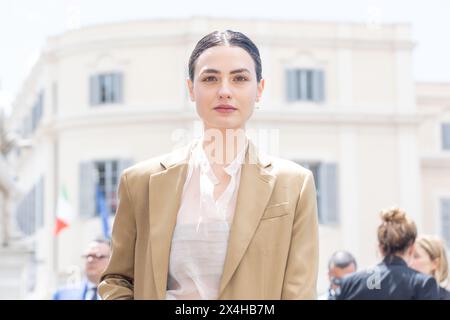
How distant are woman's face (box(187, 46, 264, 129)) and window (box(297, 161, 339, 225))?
24973 millimetres

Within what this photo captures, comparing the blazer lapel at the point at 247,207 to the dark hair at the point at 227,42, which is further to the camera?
the dark hair at the point at 227,42

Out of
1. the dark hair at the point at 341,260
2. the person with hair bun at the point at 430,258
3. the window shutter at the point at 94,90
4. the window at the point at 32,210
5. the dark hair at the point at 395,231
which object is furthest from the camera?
the window at the point at 32,210

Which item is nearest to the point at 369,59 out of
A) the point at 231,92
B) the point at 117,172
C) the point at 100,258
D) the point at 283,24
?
the point at 283,24

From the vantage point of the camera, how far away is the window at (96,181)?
26984 millimetres

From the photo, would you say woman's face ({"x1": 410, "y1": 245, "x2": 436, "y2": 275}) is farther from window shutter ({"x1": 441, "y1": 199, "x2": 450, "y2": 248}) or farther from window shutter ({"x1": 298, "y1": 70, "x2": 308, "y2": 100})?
window shutter ({"x1": 441, "y1": 199, "x2": 450, "y2": 248})

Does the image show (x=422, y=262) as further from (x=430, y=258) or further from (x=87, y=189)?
(x=87, y=189)

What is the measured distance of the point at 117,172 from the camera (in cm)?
2703

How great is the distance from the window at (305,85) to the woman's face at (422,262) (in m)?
22.6

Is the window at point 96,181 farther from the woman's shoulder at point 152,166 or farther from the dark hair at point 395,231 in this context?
the woman's shoulder at point 152,166

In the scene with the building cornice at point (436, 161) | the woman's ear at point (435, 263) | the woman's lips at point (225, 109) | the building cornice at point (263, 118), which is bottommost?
the woman's lips at point (225, 109)

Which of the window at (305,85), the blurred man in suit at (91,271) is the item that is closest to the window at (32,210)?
the window at (305,85)

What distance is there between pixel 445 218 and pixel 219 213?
27.7 meters
